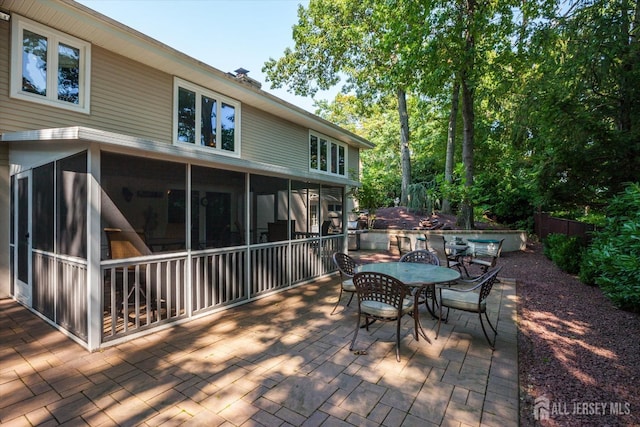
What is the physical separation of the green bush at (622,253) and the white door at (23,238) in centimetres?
872

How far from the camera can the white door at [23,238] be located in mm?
4848

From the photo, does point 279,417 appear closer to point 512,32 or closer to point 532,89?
point 532,89

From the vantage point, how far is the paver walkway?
2408mm

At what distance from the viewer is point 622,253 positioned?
14.9 feet

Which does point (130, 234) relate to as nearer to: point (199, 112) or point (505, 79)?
point (199, 112)

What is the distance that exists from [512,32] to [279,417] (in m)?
12.1

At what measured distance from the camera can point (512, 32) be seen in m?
9.64

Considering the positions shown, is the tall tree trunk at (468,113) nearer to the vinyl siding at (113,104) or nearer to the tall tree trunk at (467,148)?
the tall tree trunk at (467,148)

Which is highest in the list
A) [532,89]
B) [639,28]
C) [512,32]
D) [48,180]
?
[512,32]

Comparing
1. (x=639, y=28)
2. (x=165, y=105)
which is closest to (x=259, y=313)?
(x=165, y=105)

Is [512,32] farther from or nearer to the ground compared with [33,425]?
farther from the ground

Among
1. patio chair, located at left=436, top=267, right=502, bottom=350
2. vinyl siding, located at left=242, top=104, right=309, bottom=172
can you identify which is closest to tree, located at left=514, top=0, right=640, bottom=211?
patio chair, located at left=436, top=267, right=502, bottom=350

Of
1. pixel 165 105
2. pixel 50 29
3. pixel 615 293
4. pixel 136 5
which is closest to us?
pixel 615 293

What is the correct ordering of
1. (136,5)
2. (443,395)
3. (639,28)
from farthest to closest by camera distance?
1. (136,5)
2. (639,28)
3. (443,395)
